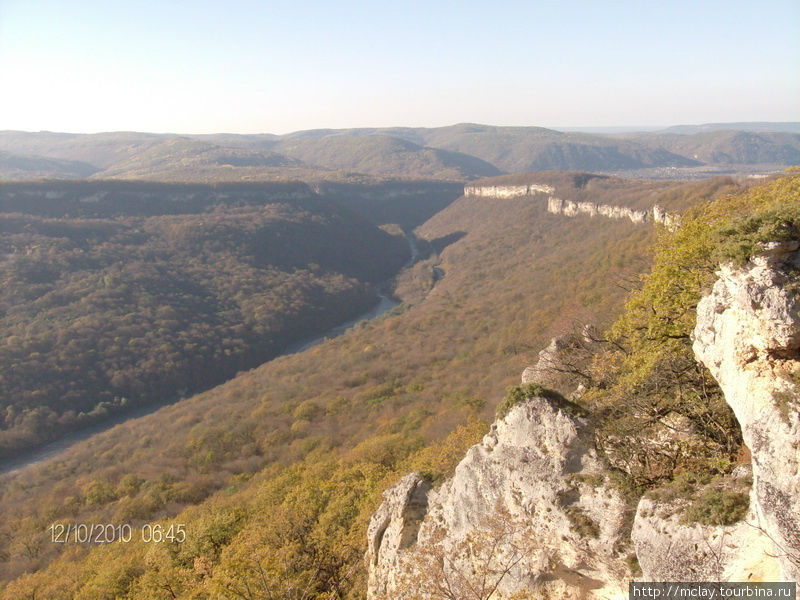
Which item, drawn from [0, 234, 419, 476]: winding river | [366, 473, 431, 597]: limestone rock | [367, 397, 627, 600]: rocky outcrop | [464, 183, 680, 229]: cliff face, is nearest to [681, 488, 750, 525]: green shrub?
[367, 397, 627, 600]: rocky outcrop

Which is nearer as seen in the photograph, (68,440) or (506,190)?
(68,440)

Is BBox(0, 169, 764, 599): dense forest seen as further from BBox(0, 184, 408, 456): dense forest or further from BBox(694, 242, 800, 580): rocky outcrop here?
BBox(0, 184, 408, 456): dense forest

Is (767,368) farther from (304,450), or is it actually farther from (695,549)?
(304,450)

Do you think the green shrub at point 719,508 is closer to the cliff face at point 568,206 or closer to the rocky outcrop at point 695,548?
the rocky outcrop at point 695,548

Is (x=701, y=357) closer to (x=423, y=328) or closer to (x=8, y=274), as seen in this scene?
(x=423, y=328)

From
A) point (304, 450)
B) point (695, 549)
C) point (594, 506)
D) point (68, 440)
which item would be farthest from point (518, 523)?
point (68, 440)

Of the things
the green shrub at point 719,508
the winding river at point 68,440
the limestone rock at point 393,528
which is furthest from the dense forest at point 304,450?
the winding river at point 68,440
